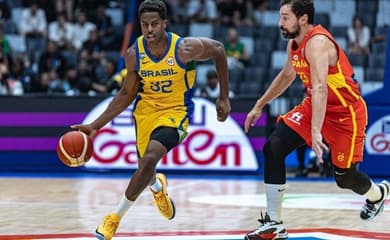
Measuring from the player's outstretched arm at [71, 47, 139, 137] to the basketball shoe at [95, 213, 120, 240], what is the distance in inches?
30.8

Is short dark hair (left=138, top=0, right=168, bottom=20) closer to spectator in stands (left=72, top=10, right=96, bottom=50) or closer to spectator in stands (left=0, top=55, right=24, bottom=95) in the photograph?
spectator in stands (left=0, top=55, right=24, bottom=95)

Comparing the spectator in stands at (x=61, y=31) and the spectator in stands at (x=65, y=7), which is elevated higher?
the spectator in stands at (x=65, y=7)

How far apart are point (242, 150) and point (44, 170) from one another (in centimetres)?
314

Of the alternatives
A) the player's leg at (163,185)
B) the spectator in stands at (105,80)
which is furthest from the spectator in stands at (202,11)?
the player's leg at (163,185)

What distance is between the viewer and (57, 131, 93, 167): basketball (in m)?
6.89

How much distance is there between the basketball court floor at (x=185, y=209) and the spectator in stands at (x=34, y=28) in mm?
5433

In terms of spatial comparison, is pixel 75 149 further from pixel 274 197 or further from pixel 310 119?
pixel 310 119

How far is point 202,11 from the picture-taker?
18344 mm

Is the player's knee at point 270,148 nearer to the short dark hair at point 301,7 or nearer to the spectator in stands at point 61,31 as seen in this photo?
the short dark hair at point 301,7

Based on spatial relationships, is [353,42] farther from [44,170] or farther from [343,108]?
[343,108]

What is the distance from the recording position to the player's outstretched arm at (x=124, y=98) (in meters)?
7.13

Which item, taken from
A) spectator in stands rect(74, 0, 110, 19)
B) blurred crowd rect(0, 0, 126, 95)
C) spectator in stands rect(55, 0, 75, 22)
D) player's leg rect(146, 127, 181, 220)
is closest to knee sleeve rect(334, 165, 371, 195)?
player's leg rect(146, 127, 181, 220)

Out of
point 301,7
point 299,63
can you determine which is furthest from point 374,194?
point 301,7

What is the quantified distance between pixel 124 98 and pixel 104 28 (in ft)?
36.7
